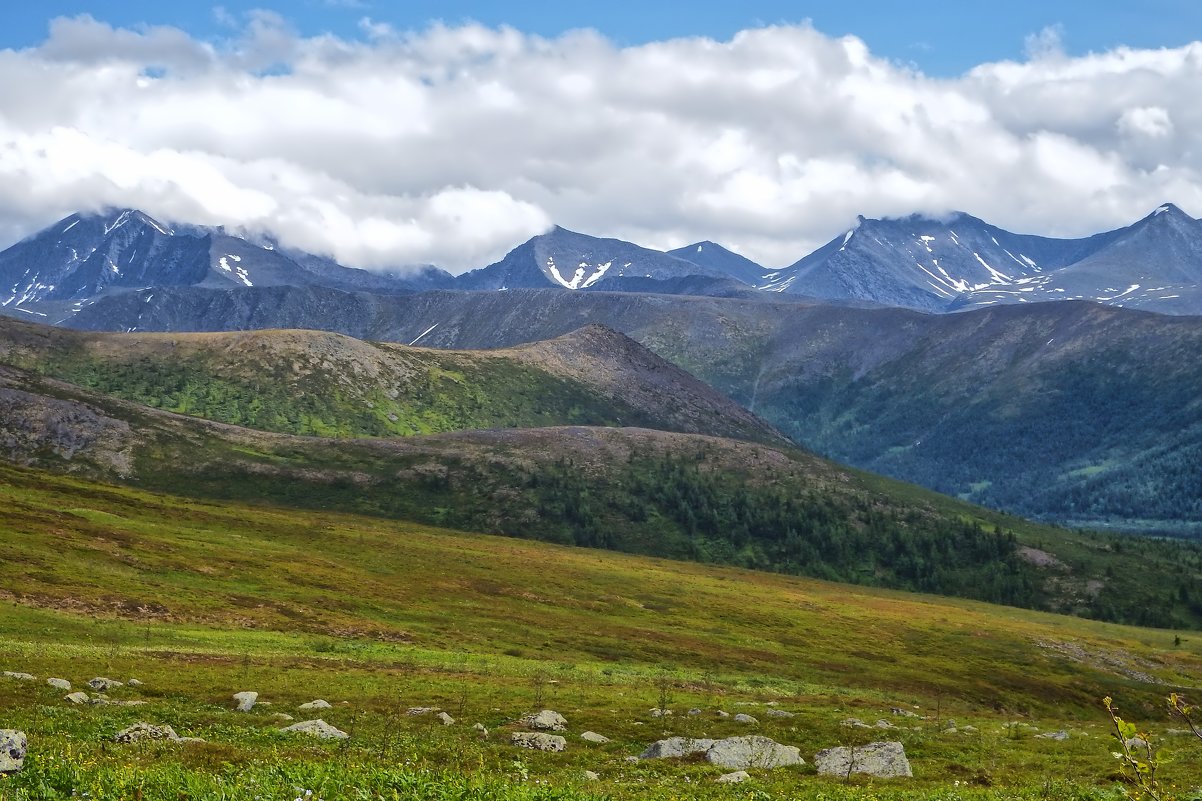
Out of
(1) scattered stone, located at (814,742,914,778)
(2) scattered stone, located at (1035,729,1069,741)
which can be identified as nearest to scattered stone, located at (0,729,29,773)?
(1) scattered stone, located at (814,742,914,778)

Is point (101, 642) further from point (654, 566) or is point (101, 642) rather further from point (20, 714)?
point (654, 566)

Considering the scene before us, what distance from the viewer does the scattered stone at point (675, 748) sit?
41.1 m

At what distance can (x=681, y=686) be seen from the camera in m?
81.2

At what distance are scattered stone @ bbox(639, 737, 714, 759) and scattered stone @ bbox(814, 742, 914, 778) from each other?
5.40 m

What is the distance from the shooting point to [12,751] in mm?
22266

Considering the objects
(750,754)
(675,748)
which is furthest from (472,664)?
(750,754)

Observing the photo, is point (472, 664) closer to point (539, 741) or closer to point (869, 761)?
A: point (539, 741)

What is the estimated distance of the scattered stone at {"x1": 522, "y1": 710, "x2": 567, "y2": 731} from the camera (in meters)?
49.2

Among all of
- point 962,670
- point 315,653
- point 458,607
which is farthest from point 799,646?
point 315,653

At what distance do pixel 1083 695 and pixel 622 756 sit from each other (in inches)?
3941

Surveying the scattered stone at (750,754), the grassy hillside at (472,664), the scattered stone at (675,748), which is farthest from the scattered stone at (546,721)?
the scattered stone at (750,754)

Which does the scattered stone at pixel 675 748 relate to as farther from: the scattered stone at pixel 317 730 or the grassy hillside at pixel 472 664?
the scattered stone at pixel 317 730

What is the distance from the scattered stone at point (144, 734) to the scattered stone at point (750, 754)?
21.7 m

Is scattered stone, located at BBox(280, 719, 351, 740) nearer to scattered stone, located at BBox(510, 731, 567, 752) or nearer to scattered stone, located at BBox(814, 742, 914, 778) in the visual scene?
scattered stone, located at BBox(510, 731, 567, 752)
